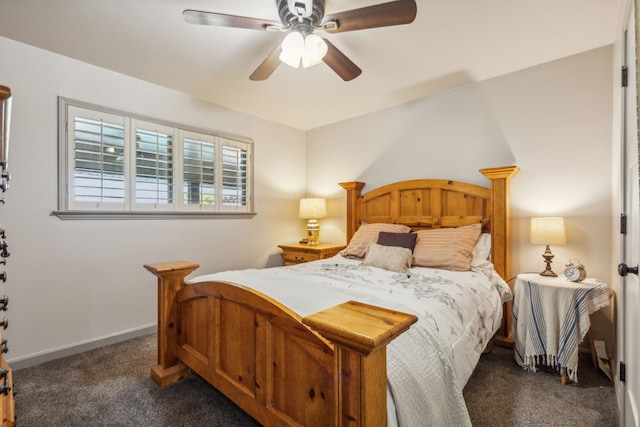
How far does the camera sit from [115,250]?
8.95ft

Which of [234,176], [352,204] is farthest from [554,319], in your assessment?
[234,176]

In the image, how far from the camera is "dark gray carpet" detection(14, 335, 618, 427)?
5.51ft

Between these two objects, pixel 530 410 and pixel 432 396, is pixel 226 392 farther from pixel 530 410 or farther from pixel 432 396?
pixel 530 410

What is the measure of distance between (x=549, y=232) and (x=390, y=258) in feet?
3.86

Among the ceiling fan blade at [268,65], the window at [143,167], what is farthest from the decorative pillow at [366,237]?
the ceiling fan blade at [268,65]

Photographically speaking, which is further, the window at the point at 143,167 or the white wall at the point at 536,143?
the window at the point at 143,167

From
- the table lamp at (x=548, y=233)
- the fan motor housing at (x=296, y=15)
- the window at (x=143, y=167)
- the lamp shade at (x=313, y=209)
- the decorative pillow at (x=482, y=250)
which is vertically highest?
the fan motor housing at (x=296, y=15)

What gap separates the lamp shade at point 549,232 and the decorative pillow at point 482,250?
375mm

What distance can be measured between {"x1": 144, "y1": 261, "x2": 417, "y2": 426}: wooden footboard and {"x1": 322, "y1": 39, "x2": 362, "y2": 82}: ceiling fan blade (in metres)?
1.56

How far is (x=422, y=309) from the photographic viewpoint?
57.2 inches

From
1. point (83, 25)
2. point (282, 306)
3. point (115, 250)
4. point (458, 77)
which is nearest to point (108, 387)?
point (115, 250)

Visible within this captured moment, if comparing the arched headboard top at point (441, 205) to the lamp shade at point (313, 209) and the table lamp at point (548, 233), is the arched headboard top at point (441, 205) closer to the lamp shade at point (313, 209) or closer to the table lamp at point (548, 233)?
the table lamp at point (548, 233)

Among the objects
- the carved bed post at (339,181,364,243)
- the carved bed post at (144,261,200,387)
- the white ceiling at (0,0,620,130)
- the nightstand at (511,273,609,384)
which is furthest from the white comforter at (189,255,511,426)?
the white ceiling at (0,0,620,130)

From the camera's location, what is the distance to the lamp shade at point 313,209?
3.90 m
